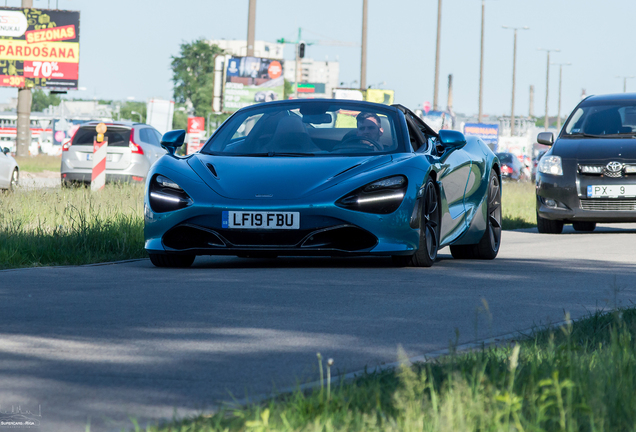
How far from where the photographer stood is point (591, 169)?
13211 millimetres

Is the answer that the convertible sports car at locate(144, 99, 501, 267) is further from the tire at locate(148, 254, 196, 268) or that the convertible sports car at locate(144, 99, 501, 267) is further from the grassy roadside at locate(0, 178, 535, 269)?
the grassy roadside at locate(0, 178, 535, 269)

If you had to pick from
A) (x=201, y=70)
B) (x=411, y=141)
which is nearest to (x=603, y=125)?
(x=411, y=141)

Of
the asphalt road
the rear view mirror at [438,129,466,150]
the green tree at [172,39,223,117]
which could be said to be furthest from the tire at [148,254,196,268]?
the green tree at [172,39,223,117]

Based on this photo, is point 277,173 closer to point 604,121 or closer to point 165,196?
point 165,196

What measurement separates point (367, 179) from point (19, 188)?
1001 cm

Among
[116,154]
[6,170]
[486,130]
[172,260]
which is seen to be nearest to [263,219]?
[172,260]

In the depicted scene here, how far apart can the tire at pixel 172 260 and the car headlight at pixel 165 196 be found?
1.53ft

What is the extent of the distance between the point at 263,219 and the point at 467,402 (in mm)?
4312

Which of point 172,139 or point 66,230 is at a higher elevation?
point 172,139

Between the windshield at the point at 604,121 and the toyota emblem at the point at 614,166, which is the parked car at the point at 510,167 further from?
the toyota emblem at the point at 614,166

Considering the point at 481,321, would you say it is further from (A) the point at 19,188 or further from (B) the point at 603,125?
(A) the point at 19,188

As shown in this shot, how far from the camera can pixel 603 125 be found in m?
14.0

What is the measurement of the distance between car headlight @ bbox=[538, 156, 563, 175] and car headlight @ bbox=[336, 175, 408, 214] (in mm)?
6542

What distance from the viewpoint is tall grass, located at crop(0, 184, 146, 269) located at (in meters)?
8.71
